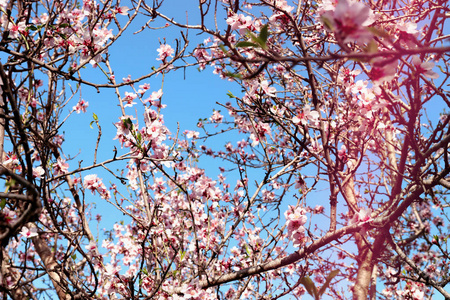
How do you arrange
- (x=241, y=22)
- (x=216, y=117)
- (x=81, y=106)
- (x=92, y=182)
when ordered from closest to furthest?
1. (x=241, y=22)
2. (x=92, y=182)
3. (x=81, y=106)
4. (x=216, y=117)

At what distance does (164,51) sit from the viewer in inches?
148

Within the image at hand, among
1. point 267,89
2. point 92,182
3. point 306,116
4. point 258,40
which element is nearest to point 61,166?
point 92,182

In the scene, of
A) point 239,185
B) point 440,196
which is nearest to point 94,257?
point 239,185

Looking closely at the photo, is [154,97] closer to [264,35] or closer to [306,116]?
[306,116]

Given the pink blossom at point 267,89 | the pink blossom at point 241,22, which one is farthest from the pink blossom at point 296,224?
the pink blossom at point 241,22

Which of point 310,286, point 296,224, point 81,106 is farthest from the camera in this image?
point 81,106

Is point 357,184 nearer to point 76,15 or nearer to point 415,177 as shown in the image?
point 415,177

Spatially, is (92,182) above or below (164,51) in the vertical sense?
below

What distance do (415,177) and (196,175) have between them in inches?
92.1

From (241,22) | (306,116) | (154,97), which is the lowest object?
(306,116)

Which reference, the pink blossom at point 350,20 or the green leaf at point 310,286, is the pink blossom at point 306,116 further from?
the green leaf at point 310,286

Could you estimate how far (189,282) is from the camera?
123 inches

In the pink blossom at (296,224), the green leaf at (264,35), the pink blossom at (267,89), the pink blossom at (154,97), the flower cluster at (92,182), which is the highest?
the pink blossom at (154,97)

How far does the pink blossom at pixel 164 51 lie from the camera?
3.74 metres
